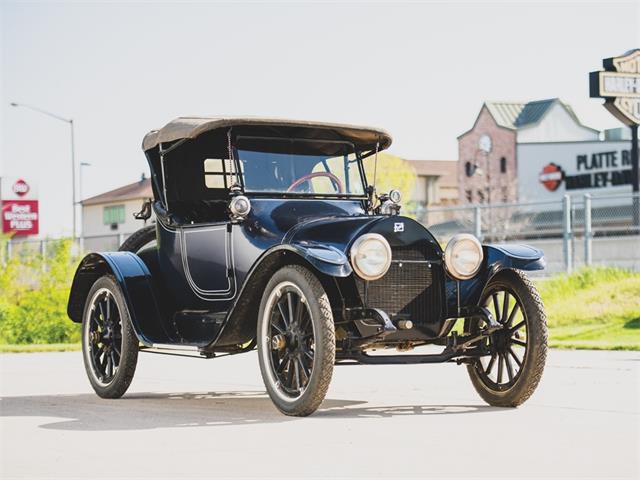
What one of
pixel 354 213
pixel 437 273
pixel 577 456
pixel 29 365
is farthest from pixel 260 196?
pixel 29 365

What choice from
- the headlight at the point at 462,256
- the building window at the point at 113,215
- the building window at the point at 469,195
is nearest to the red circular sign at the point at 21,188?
the building window at the point at 113,215

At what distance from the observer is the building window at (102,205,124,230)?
276ft

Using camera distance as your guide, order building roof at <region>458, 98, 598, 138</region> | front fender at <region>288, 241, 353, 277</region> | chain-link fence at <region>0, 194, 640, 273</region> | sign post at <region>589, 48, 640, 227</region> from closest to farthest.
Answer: front fender at <region>288, 241, 353, 277</region> → chain-link fence at <region>0, 194, 640, 273</region> → sign post at <region>589, 48, 640, 227</region> → building roof at <region>458, 98, 598, 138</region>

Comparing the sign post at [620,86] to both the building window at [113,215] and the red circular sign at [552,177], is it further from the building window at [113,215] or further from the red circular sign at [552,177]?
the building window at [113,215]

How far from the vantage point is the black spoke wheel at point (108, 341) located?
951cm

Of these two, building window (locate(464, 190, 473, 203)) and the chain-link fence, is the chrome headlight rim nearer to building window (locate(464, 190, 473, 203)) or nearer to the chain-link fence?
the chain-link fence

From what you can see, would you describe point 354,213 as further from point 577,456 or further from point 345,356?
point 577,456

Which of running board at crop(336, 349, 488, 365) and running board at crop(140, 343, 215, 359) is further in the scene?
running board at crop(140, 343, 215, 359)

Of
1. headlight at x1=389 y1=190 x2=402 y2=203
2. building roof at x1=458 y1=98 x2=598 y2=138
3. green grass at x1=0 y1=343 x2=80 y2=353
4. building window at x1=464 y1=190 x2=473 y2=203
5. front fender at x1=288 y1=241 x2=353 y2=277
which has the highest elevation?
building roof at x1=458 y1=98 x2=598 y2=138

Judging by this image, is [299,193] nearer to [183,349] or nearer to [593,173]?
[183,349]

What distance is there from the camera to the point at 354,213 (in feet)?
30.9

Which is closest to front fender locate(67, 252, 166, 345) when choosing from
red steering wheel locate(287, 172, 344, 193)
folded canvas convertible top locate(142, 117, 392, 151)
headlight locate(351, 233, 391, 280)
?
folded canvas convertible top locate(142, 117, 392, 151)

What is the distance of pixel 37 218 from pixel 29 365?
163ft

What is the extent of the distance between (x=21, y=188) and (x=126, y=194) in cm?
2147
